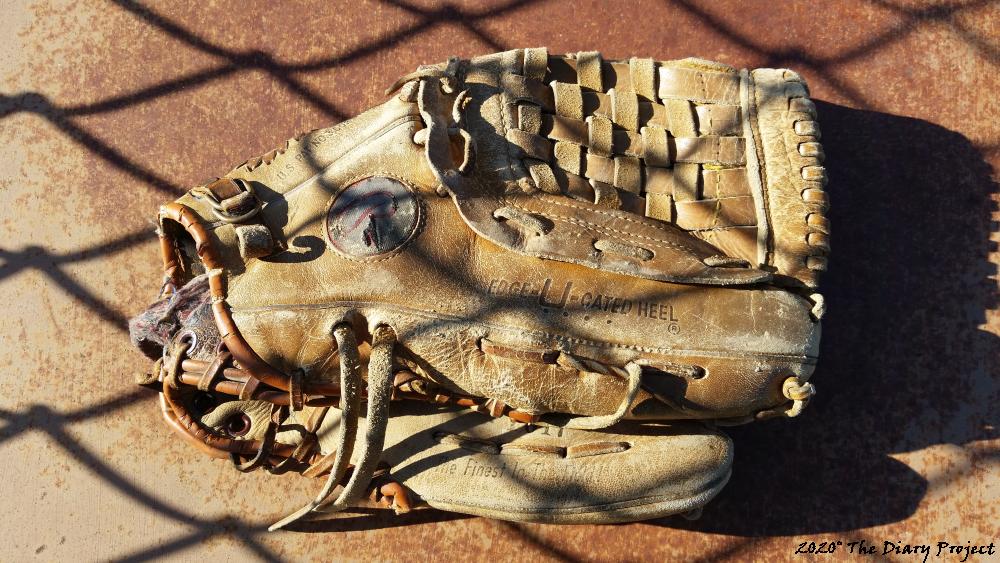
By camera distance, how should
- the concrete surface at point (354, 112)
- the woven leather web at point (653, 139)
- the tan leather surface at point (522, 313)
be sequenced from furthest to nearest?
the concrete surface at point (354, 112), the woven leather web at point (653, 139), the tan leather surface at point (522, 313)

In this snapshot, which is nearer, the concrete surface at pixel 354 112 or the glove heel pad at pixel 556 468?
the glove heel pad at pixel 556 468

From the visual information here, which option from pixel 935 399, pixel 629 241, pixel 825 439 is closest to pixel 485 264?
pixel 629 241

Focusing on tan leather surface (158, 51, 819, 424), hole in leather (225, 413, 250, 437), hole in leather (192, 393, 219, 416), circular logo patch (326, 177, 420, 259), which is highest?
circular logo patch (326, 177, 420, 259)

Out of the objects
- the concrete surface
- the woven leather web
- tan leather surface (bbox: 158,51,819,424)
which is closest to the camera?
tan leather surface (bbox: 158,51,819,424)

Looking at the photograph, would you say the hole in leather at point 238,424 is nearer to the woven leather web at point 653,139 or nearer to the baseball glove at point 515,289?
the baseball glove at point 515,289

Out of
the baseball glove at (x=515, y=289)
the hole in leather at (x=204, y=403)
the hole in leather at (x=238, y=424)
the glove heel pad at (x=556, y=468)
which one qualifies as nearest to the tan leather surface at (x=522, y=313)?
the baseball glove at (x=515, y=289)

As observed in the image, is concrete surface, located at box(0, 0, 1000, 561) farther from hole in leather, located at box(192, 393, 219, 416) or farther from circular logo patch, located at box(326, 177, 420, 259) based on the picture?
circular logo patch, located at box(326, 177, 420, 259)

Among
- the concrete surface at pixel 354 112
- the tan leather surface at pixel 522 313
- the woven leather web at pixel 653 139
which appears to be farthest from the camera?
the concrete surface at pixel 354 112

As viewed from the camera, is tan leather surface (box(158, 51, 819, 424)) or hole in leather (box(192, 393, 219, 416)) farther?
hole in leather (box(192, 393, 219, 416))

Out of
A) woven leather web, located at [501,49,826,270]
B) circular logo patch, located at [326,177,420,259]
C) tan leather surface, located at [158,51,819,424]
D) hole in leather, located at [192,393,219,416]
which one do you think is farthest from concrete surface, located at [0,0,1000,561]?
circular logo patch, located at [326,177,420,259]
